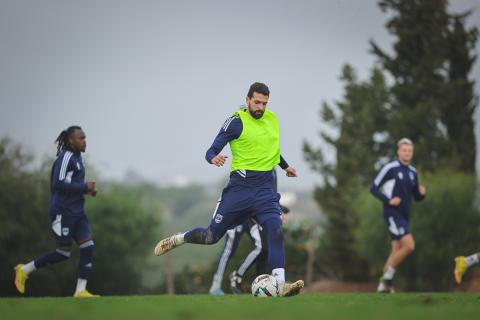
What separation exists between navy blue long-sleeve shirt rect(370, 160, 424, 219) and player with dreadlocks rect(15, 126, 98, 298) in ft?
17.7

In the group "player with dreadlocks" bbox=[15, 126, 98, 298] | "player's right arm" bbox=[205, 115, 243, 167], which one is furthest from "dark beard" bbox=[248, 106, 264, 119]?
"player with dreadlocks" bbox=[15, 126, 98, 298]

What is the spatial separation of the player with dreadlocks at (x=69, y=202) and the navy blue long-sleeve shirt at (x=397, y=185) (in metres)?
5.41

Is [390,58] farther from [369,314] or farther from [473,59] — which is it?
[369,314]

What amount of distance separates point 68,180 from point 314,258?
3862 centimetres

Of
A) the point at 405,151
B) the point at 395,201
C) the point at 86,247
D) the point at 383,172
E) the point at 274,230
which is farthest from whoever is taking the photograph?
the point at 383,172

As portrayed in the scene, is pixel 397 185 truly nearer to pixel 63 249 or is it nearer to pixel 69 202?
pixel 69 202

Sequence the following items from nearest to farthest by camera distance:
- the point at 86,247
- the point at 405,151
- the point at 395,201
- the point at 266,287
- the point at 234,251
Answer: the point at 266,287, the point at 86,247, the point at 395,201, the point at 234,251, the point at 405,151

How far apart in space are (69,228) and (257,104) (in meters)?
4.20

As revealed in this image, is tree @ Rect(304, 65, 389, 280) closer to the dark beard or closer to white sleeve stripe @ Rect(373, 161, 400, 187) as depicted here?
white sleeve stripe @ Rect(373, 161, 400, 187)

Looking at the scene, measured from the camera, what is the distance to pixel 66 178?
1292 centimetres

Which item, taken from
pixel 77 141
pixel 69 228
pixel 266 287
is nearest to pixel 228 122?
pixel 266 287

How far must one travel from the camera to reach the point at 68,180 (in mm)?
12945

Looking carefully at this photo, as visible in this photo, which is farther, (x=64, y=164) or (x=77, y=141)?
(x=77, y=141)

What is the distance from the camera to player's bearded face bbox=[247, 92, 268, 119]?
34.8ft
